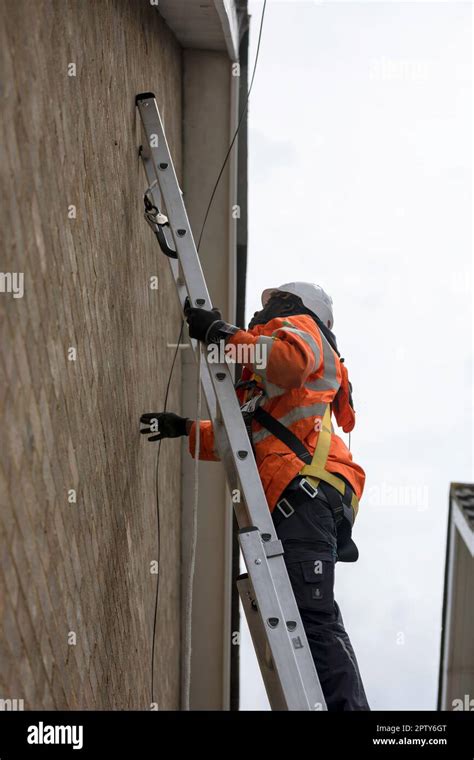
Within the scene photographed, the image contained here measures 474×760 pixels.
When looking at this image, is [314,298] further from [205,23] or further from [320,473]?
[205,23]

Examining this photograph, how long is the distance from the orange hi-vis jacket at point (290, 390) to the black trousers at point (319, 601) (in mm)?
136

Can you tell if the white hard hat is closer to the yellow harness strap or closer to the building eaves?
→ the yellow harness strap

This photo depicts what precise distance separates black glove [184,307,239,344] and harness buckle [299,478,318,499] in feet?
2.03

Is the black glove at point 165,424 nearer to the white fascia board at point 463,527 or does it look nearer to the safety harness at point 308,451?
the safety harness at point 308,451

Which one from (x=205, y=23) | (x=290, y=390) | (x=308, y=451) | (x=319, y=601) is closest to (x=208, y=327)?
(x=290, y=390)

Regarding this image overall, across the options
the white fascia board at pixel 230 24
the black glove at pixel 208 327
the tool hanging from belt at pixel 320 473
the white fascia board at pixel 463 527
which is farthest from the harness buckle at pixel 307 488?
the white fascia board at pixel 463 527

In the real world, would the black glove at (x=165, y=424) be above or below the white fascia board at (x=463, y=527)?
above

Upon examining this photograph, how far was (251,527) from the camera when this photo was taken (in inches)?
131

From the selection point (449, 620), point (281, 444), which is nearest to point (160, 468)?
point (281, 444)

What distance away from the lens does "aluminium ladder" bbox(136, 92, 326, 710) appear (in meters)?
3.20

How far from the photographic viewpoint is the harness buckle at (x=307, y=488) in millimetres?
3578

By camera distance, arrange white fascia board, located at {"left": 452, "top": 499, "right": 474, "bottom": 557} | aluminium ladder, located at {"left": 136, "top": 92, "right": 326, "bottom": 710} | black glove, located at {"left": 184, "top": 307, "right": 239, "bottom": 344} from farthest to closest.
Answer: white fascia board, located at {"left": 452, "top": 499, "right": 474, "bottom": 557}
black glove, located at {"left": 184, "top": 307, "right": 239, "bottom": 344}
aluminium ladder, located at {"left": 136, "top": 92, "right": 326, "bottom": 710}

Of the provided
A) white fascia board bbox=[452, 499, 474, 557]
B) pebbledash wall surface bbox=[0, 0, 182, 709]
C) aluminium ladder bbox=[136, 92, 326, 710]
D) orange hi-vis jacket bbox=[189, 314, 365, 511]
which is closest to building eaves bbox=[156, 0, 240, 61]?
pebbledash wall surface bbox=[0, 0, 182, 709]

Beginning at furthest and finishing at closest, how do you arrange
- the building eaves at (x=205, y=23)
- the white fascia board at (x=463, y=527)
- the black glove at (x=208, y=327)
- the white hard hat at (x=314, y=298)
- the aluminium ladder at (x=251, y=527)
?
the white fascia board at (x=463, y=527) < the building eaves at (x=205, y=23) < the white hard hat at (x=314, y=298) < the black glove at (x=208, y=327) < the aluminium ladder at (x=251, y=527)
